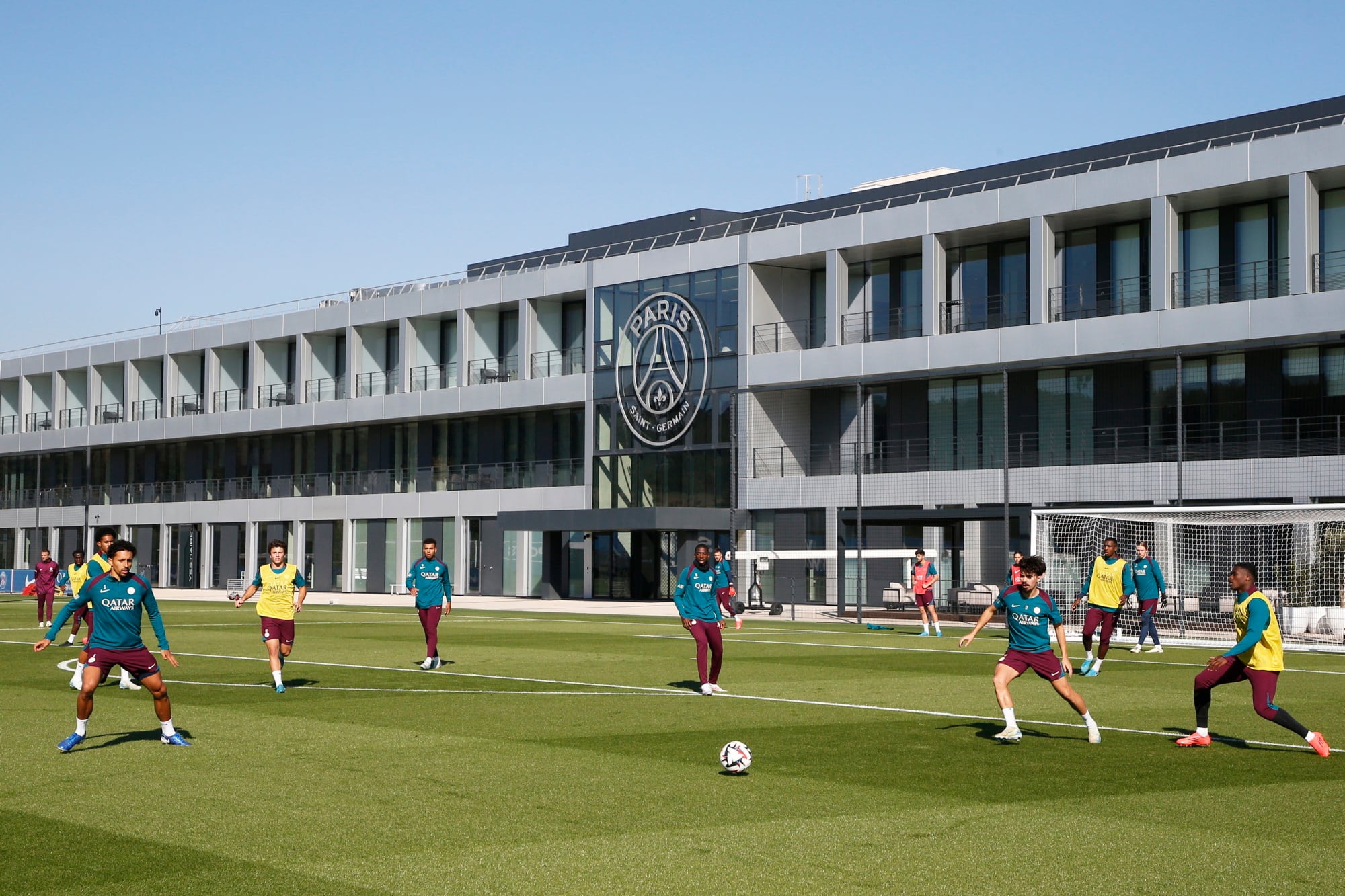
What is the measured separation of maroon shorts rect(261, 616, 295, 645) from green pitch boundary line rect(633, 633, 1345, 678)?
12.3 metres

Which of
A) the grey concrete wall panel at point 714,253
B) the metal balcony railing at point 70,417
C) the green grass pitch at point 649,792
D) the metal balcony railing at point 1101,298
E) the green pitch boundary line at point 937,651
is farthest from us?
the metal balcony railing at point 70,417

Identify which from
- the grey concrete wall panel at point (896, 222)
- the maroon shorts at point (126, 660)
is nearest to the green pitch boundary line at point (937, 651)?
the maroon shorts at point (126, 660)

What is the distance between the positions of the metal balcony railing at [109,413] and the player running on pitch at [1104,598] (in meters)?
70.2

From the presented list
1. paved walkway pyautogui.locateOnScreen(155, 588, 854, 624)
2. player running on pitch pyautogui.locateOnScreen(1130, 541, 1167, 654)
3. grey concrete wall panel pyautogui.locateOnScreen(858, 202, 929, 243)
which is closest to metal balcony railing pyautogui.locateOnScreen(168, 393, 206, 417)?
paved walkway pyautogui.locateOnScreen(155, 588, 854, 624)

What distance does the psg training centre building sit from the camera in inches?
1613

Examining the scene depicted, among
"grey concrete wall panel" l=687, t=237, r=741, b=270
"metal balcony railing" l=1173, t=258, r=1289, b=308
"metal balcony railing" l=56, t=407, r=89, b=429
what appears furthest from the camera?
"metal balcony railing" l=56, t=407, r=89, b=429

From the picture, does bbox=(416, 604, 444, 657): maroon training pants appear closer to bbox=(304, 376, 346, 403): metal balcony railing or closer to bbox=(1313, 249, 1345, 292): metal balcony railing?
bbox=(1313, 249, 1345, 292): metal balcony railing

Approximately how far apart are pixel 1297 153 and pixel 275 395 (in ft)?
164

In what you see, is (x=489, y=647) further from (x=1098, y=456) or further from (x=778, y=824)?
(x=1098, y=456)

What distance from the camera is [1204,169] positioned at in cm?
4125

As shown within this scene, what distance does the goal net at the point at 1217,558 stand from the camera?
1196 inches

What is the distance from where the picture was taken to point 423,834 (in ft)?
30.2

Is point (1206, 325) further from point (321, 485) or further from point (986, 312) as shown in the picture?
point (321, 485)

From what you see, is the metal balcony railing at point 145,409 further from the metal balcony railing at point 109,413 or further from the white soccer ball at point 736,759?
the white soccer ball at point 736,759
